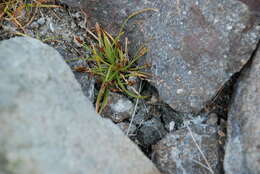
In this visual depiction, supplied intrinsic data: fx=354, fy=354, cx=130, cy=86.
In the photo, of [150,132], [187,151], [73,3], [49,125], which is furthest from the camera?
[73,3]

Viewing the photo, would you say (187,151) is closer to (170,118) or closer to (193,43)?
(170,118)

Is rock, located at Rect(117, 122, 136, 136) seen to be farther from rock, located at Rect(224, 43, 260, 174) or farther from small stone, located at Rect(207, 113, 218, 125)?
rock, located at Rect(224, 43, 260, 174)

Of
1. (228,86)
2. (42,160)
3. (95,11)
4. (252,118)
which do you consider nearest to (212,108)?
(228,86)

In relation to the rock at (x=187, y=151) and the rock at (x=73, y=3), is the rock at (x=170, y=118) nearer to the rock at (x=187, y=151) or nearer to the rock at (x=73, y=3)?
the rock at (x=187, y=151)

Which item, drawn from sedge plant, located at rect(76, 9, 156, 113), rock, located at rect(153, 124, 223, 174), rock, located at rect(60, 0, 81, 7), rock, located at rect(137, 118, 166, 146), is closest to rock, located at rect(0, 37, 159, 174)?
rock, located at rect(153, 124, 223, 174)

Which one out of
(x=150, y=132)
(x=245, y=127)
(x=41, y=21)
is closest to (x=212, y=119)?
(x=245, y=127)

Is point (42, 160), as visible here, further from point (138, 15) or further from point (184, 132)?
point (138, 15)

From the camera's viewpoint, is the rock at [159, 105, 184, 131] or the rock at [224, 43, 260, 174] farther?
the rock at [159, 105, 184, 131]
